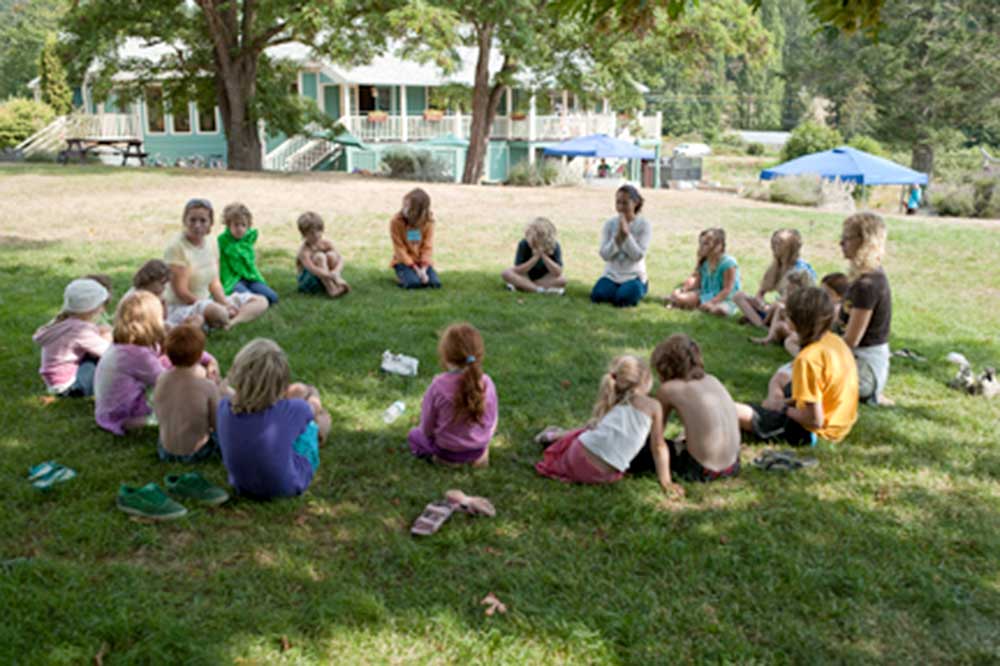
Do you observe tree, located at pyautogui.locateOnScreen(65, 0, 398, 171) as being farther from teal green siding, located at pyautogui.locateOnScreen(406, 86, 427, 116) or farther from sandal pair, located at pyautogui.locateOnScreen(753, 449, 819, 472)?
sandal pair, located at pyautogui.locateOnScreen(753, 449, 819, 472)

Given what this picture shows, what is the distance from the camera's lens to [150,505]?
3996mm

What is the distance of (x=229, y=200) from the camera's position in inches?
651

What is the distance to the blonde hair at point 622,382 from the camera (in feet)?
14.8

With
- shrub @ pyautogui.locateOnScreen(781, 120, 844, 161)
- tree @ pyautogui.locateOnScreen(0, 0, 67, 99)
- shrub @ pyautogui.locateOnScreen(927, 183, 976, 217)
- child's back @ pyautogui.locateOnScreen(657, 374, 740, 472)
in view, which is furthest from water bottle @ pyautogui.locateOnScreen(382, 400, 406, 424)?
tree @ pyautogui.locateOnScreen(0, 0, 67, 99)

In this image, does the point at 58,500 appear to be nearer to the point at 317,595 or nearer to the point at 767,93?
the point at 317,595

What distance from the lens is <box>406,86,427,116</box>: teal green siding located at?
39.0 metres

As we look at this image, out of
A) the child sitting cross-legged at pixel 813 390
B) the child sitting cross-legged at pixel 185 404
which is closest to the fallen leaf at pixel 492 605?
the child sitting cross-legged at pixel 185 404

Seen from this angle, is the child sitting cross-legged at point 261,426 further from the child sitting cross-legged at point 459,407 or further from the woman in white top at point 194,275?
the woman in white top at point 194,275

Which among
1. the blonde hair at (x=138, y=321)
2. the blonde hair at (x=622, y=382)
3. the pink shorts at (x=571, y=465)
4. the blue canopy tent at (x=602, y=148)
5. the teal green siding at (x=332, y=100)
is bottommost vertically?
the pink shorts at (x=571, y=465)

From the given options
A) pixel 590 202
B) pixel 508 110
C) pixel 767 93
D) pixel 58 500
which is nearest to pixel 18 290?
pixel 58 500

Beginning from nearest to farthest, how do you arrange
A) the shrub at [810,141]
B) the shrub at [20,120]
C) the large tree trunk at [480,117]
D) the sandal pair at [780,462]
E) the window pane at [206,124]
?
the sandal pair at [780,462], the large tree trunk at [480,117], the shrub at [20,120], the window pane at [206,124], the shrub at [810,141]

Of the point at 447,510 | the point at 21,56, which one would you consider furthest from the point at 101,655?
the point at 21,56

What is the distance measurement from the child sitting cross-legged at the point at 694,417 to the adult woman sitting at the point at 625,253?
4164 mm

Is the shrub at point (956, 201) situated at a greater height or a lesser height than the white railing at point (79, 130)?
lesser
